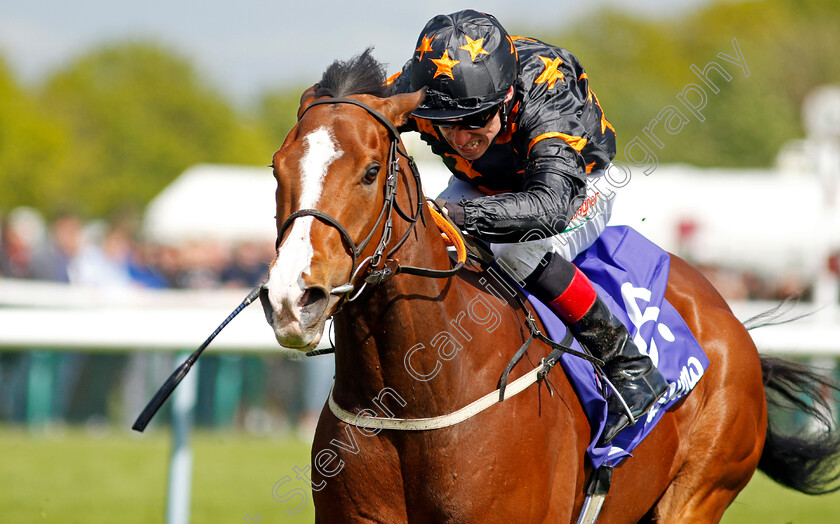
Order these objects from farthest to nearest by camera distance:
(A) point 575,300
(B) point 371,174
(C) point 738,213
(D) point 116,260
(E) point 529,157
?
(C) point 738,213 < (D) point 116,260 < (A) point 575,300 < (E) point 529,157 < (B) point 371,174

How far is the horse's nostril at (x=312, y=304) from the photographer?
7.82ft

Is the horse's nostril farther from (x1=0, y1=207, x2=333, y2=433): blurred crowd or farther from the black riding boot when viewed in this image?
(x1=0, y1=207, x2=333, y2=433): blurred crowd

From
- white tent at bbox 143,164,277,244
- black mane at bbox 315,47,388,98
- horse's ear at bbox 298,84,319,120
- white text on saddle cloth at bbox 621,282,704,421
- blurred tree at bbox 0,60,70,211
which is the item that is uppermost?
black mane at bbox 315,47,388,98

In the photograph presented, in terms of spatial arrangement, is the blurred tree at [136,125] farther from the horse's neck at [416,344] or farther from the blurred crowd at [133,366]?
the horse's neck at [416,344]

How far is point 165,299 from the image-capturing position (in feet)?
32.2

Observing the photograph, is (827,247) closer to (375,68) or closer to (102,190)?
(375,68)

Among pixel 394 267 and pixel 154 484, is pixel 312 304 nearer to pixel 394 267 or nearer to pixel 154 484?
pixel 394 267

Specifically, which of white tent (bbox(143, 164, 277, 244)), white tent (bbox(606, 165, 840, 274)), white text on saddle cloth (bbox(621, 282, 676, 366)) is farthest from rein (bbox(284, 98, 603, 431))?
white tent (bbox(143, 164, 277, 244))

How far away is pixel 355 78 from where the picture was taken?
288 cm

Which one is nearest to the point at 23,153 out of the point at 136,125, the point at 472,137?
the point at 136,125

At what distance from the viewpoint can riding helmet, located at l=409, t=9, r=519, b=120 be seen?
309 cm

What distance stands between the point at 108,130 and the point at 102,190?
231 inches

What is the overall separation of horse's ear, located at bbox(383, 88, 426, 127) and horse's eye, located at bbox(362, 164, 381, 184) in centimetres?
23

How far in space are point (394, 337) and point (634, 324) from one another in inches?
50.1
